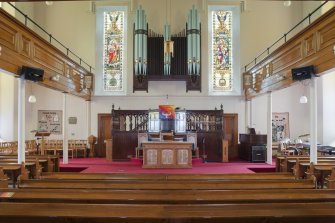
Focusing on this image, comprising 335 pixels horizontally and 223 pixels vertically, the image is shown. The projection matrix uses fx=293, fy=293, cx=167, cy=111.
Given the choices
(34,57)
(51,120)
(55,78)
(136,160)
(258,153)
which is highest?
(34,57)

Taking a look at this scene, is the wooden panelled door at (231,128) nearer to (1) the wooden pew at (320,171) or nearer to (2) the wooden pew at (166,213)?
(1) the wooden pew at (320,171)

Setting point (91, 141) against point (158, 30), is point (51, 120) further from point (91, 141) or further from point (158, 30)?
point (158, 30)

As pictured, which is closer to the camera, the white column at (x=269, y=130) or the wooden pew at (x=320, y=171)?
the wooden pew at (x=320, y=171)

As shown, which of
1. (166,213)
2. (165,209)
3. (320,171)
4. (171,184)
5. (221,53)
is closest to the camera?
(166,213)

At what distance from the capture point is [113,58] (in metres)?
13.9

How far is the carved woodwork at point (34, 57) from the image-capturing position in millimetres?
6426

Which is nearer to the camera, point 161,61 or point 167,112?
point 167,112

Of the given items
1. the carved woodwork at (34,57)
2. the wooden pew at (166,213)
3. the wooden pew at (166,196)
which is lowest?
the wooden pew at (166,196)

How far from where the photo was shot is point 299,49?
25.7 ft

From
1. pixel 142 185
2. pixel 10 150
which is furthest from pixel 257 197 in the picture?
pixel 10 150

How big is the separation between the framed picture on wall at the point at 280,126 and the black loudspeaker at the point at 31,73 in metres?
10.1

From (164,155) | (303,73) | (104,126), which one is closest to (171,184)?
(303,73)

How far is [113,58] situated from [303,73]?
29.6 ft

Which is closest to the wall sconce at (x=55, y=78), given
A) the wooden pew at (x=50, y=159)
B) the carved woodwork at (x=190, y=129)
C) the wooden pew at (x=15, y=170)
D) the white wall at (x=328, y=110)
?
the wooden pew at (x=50, y=159)
